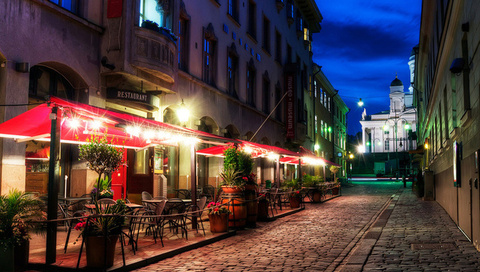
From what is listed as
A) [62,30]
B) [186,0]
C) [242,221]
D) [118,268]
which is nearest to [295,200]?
[242,221]

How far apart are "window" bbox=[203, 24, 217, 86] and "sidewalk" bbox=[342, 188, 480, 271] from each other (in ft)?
35.6

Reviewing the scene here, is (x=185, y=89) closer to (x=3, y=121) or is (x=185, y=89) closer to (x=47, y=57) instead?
(x=47, y=57)

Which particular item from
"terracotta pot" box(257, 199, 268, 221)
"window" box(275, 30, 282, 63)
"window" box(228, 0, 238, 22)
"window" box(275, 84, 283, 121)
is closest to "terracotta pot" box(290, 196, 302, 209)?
"terracotta pot" box(257, 199, 268, 221)

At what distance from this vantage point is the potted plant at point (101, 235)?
748cm

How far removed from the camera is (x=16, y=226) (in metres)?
7.17

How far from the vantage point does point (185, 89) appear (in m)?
19.4

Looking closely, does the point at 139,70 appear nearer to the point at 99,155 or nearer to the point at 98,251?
the point at 99,155

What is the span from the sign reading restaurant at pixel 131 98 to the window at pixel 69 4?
8.39 feet

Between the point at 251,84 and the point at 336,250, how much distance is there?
64.1ft

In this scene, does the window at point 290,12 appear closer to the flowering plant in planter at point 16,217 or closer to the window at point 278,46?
the window at point 278,46

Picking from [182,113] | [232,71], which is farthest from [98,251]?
[232,71]

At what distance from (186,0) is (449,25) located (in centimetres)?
1077

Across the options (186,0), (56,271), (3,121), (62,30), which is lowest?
(56,271)

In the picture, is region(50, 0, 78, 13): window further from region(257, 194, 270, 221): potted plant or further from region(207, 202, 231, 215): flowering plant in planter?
region(257, 194, 270, 221): potted plant
